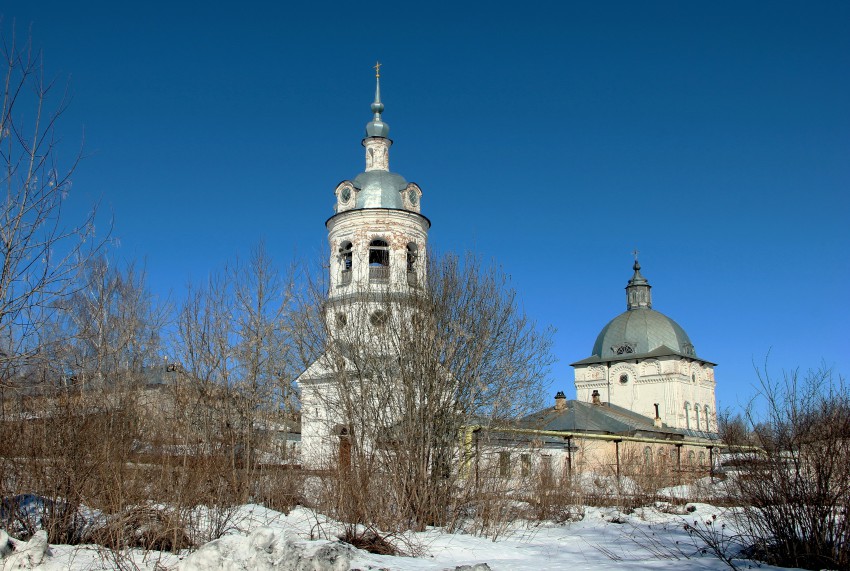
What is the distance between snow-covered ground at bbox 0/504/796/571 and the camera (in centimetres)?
702

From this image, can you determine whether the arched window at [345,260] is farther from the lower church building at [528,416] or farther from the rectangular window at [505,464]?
the rectangular window at [505,464]

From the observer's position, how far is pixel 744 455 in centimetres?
915

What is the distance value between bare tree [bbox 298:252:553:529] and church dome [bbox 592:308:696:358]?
42574 millimetres

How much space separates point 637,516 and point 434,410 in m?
5.09

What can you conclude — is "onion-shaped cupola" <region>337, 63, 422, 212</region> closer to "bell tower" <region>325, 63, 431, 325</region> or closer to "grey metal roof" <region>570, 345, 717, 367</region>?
"bell tower" <region>325, 63, 431, 325</region>

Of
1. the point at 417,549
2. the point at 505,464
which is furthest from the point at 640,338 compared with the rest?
the point at 417,549

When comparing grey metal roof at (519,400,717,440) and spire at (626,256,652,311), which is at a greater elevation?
spire at (626,256,652,311)

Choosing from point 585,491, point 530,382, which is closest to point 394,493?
point 530,382

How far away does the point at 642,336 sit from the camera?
55.5m

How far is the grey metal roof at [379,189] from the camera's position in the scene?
27.9 meters

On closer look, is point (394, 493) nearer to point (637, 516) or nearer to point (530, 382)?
point (530, 382)

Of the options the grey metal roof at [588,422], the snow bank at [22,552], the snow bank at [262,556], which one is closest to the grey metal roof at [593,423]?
the grey metal roof at [588,422]

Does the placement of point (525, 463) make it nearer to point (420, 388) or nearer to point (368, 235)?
point (420, 388)

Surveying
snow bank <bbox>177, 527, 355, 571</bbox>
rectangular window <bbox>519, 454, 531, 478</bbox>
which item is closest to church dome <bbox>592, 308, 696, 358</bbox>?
rectangular window <bbox>519, 454, 531, 478</bbox>
